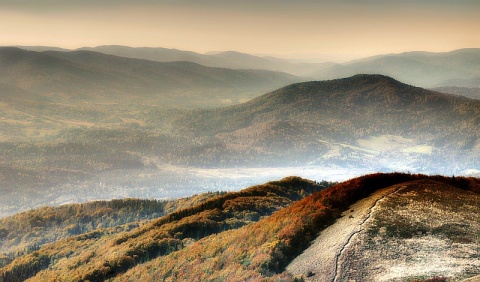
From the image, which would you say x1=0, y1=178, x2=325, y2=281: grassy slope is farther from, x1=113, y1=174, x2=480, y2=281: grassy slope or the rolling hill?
x1=113, y1=174, x2=480, y2=281: grassy slope

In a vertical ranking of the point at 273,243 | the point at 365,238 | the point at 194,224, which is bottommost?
the point at 194,224

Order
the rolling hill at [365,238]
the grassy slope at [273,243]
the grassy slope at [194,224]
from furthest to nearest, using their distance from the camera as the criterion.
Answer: the grassy slope at [194,224], the grassy slope at [273,243], the rolling hill at [365,238]

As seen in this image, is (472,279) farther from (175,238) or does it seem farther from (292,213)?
(175,238)

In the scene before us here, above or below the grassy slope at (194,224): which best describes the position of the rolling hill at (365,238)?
above

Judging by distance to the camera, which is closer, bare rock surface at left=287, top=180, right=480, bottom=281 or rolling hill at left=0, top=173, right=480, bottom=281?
bare rock surface at left=287, top=180, right=480, bottom=281

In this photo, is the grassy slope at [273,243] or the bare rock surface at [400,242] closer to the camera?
the bare rock surface at [400,242]

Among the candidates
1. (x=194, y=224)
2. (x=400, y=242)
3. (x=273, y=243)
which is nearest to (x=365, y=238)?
(x=400, y=242)

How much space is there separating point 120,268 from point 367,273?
35132 millimetres

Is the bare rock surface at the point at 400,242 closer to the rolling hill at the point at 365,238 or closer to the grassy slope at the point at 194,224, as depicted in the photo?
the rolling hill at the point at 365,238

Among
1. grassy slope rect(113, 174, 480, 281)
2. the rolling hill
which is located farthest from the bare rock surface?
grassy slope rect(113, 174, 480, 281)

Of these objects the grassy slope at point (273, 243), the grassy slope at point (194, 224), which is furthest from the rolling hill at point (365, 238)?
the grassy slope at point (194, 224)

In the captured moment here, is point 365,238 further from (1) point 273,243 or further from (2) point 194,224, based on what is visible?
(2) point 194,224

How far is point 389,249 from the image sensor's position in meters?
23.4

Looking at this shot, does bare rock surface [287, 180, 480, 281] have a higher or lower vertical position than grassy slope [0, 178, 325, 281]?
higher
